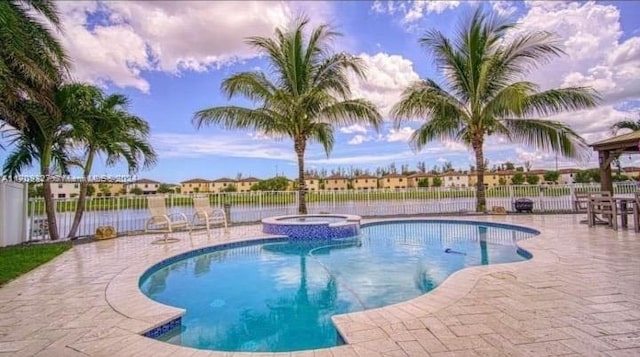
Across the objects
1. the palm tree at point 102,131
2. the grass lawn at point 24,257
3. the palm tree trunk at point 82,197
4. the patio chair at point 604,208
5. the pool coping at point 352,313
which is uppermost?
the palm tree at point 102,131

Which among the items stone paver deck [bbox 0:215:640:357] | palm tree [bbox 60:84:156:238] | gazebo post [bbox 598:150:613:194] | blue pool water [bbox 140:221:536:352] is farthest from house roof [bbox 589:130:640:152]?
palm tree [bbox 60:84:156:238]

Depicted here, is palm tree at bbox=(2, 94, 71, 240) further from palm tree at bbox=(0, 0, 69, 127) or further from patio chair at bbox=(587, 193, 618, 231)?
patio chair at bbox=(587, 193, 618, 231)

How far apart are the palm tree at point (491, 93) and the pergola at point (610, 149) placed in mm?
1906

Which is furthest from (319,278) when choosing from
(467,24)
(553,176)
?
(553,176)

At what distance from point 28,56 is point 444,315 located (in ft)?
26.3

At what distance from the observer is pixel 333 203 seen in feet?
46.9

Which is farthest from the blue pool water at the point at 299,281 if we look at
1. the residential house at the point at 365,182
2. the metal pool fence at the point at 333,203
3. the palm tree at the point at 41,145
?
the residential house at the point at 365,182

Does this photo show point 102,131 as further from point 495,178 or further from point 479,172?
point 495,178

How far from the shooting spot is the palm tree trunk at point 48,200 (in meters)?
8.16

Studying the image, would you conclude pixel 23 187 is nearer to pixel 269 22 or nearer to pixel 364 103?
pixel 269 22

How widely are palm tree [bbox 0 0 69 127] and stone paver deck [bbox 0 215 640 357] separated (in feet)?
11.2

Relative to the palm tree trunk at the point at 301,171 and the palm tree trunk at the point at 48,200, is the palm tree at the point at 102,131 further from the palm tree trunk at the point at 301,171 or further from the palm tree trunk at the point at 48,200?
the palm tree trunk at the point at 301,171

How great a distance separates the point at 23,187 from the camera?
8.56m

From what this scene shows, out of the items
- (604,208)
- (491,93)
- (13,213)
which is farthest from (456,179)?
(13,213)
